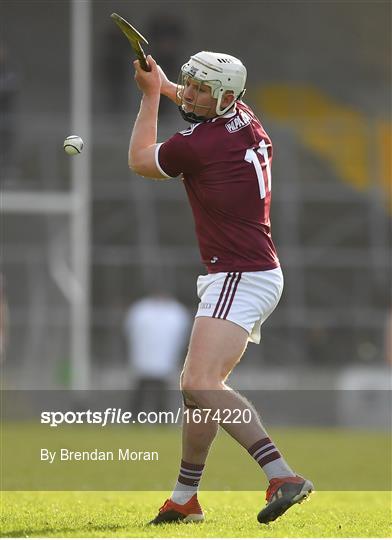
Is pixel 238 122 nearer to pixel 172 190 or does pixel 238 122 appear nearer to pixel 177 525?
pixel 177 525

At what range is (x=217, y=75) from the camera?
6148 mm

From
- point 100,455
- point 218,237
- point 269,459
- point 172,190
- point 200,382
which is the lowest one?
point 100,455

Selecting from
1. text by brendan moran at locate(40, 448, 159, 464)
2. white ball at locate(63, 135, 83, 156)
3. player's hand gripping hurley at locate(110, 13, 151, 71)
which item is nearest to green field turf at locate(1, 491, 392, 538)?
white ball at locate(63, 135, 83, 156)

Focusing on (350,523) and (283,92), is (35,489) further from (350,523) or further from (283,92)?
(283,92)

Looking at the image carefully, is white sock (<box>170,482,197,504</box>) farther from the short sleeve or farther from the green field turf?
the short sleeve

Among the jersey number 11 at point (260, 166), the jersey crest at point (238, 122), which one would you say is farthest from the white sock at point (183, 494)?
the jersey crest at point (238, 122)

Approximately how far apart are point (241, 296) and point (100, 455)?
5.93 meters

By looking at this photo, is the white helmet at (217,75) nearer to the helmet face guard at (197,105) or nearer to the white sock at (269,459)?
the helmet face guard at (197,105)

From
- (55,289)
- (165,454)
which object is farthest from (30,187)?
(165,454)

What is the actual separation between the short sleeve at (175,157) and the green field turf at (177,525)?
1.69 m

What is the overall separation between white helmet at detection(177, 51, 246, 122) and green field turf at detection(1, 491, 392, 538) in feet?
6.55

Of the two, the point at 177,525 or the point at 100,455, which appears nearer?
the point at 177,525

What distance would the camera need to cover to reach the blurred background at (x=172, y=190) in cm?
1694

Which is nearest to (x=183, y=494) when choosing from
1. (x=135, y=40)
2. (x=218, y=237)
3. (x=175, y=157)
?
(x=218, y=237)
